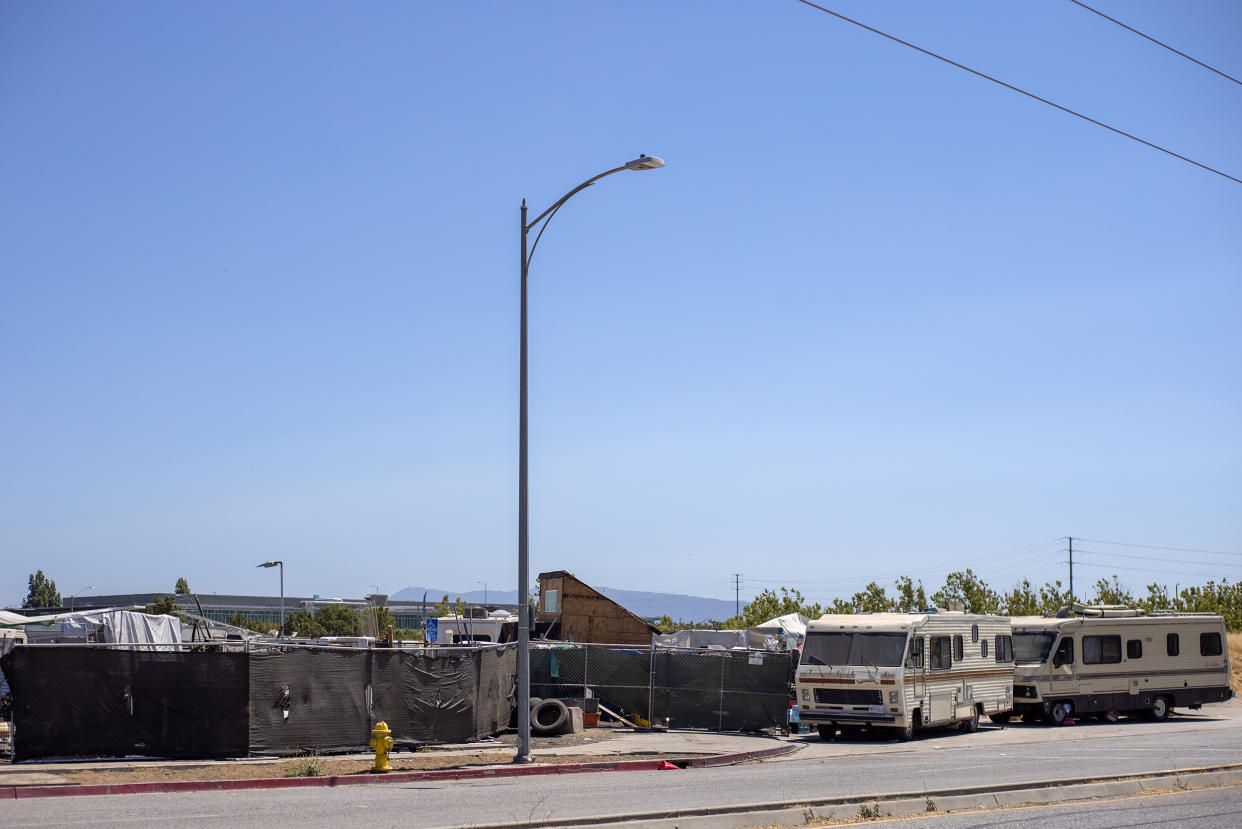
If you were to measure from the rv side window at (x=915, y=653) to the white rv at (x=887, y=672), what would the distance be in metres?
0.02

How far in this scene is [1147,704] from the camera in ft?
98.8

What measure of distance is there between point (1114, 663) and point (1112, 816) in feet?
60.1

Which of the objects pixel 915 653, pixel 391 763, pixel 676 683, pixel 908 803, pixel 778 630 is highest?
pixel 915 653

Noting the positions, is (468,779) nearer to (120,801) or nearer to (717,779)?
(717,779)

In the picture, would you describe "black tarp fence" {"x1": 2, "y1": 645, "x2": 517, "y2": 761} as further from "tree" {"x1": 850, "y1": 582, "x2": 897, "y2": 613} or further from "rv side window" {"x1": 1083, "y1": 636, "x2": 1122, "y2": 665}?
"tree" {"x1": 850, "y1": 582, "x2": 897, "y2": 613}

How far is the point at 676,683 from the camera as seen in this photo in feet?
84.2

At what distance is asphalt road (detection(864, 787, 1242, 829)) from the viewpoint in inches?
472

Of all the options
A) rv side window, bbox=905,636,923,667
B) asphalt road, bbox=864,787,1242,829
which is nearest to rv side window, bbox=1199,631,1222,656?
rv side window, bbox=905,636,923,667

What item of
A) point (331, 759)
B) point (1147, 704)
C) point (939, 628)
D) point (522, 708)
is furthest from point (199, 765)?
point (1147, 704)

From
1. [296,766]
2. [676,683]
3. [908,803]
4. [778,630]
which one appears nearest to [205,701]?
[296,766]

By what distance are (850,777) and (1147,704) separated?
17.0 m

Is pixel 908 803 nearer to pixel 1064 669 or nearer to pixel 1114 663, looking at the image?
pixel 1064 669

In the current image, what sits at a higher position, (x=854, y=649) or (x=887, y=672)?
(x=854, y=649)

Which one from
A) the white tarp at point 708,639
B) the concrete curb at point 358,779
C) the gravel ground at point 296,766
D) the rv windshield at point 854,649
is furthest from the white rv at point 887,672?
the white tarp at point 708,639
